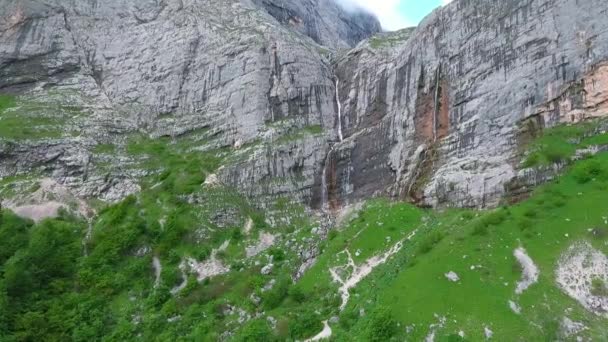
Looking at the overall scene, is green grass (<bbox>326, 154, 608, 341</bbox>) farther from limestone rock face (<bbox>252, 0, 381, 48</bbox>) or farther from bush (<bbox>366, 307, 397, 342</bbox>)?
limestone rock face (<bbox>252, 0, 381, 48</bbox>)

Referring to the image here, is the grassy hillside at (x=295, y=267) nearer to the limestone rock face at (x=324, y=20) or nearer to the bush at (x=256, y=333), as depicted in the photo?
the bush at (x=256, y=333)

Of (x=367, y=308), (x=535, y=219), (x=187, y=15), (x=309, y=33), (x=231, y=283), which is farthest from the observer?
(x=309, y=33)

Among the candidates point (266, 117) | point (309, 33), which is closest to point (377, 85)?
point (266, 117)

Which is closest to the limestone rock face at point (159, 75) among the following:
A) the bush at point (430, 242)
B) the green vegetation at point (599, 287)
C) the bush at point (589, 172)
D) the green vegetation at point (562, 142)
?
the bush at point (430, 242)

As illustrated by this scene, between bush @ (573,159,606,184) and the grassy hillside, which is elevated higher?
bush @ (573,159,606,184)

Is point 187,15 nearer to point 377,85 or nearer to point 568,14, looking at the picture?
point 377,85

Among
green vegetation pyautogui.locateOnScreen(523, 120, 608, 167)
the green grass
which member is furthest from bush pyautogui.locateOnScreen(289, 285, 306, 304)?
green vegetation pyautogui.locateOnScreen(523, 120, 608, 167)

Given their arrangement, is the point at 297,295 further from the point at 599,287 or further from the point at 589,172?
the point at 589,172

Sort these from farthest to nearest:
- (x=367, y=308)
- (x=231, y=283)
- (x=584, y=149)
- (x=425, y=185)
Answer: (x=425, y=185) → (x=231, y=283) → (x=584, y=149) → (x=367, y=308)
